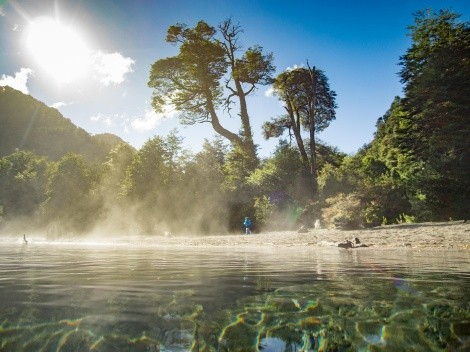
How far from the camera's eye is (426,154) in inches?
739

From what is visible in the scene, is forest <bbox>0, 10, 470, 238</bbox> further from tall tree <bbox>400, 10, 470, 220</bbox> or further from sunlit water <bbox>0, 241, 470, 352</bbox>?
sunlit water <bbox>0, 241, 470, 352</bbox>

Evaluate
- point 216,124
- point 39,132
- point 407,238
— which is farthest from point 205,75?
point 39,132

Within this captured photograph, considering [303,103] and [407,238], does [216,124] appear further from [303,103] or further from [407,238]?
[407,238]

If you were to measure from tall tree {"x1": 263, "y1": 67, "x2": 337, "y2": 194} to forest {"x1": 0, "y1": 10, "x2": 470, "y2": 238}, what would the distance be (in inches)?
3.9

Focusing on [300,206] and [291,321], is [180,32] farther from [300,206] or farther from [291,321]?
[291,321]

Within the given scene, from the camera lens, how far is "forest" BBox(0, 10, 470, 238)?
17.5 meters

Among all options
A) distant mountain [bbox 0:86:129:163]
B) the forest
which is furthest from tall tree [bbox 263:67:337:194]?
distant mountain [bbox 0:86:129:163]

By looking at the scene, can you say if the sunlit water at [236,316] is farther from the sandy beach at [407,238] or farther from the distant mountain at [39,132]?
the distant mountain at [39,132]

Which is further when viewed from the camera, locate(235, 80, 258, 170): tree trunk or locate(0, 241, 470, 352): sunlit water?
locate(235, 80, 258, 170): tree trunk

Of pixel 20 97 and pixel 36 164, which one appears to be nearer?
pixel 36 164

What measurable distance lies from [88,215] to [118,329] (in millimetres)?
40220

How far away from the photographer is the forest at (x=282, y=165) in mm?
17531

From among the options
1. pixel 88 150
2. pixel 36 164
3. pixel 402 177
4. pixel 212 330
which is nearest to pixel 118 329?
pixel 212 330

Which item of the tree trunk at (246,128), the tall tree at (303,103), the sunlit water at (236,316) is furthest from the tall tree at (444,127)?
the sunlit water at (236,316)
